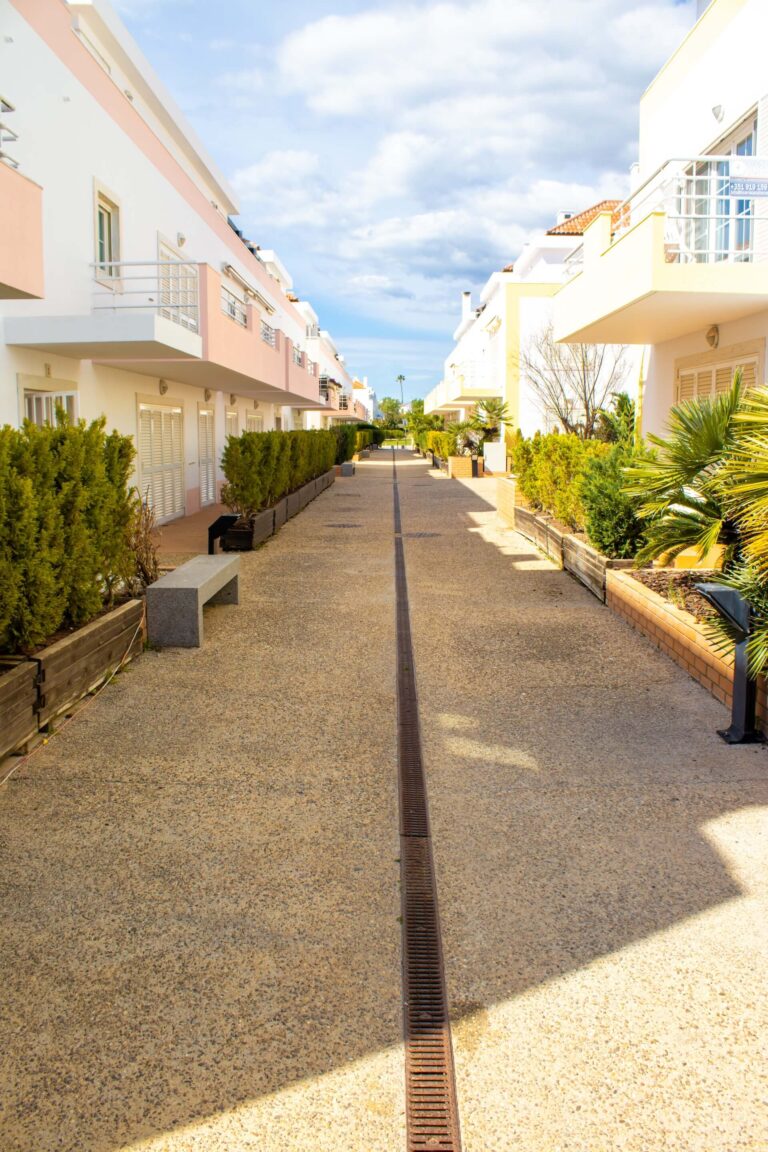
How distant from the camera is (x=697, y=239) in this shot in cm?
1286

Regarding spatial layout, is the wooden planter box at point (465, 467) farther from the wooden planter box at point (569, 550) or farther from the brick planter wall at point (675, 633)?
the brick planter wall at point (675, 633)

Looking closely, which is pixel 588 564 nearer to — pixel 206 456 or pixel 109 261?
pixel 109 261

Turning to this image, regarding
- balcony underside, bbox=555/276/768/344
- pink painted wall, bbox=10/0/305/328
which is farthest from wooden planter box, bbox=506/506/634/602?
pink painted wall, bbox=10/0/305/328

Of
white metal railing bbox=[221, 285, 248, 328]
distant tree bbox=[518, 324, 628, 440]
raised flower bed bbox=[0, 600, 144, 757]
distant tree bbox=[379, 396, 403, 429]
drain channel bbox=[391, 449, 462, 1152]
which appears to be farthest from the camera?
distant tree bbox=[379, 396, 403, 429]

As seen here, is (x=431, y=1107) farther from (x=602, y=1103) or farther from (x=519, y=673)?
(x=519, y=673)

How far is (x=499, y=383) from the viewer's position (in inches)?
1415

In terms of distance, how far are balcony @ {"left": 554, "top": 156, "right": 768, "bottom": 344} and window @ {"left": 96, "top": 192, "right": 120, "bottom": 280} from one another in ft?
21.8

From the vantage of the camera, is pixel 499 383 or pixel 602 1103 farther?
pixel 499 383

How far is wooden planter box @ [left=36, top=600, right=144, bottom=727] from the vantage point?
5.55 m

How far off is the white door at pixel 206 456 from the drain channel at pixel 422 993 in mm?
15972

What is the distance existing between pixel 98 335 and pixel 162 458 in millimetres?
6105

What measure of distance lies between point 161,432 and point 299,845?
1376 cm

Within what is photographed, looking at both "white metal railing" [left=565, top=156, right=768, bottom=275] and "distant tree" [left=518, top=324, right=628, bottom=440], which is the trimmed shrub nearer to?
"white metal railing" [left=565, top=156, right=768, bottom=275]

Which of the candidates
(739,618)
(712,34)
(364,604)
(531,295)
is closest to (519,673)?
(739,618)
